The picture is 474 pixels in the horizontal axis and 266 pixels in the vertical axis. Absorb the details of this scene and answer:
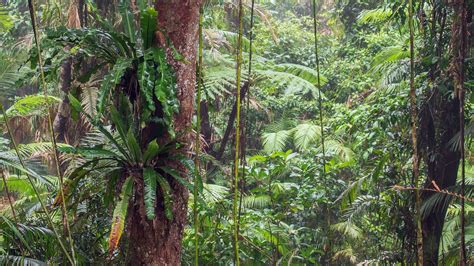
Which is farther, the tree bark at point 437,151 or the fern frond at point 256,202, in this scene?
the fern frond at point 256,202

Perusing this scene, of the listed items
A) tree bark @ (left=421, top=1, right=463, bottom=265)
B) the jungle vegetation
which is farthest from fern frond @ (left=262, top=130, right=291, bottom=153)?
tree bark @ (left=421, top=1, right=463, bottom=265)

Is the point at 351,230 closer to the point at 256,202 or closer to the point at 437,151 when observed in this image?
the point at 256,202

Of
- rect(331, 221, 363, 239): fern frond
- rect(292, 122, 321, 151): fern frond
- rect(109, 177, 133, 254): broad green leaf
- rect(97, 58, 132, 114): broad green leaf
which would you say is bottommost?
rect(331, 221, 363, 239): fern frond

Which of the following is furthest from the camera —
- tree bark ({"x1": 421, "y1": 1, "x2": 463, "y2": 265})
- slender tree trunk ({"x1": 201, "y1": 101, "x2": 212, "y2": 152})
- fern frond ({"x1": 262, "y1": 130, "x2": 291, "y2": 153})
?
fern frond ({"x1": 262, "y1": 130, "x2": 291, "y2": 153})

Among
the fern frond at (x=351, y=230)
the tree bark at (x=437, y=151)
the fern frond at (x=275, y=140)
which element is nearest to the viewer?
the tree bark at (x=437, y=151)

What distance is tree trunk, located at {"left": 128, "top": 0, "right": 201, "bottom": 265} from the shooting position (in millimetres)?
3066

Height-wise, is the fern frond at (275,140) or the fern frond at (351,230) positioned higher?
the fern frond at (275,140)

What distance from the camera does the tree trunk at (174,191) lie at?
307cm

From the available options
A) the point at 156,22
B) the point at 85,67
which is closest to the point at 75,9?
the point at 85,67

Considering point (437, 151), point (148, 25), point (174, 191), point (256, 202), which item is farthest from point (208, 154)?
point (256, 202)

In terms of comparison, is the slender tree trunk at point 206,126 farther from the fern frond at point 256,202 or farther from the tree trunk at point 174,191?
the tree trunk at point 174,191

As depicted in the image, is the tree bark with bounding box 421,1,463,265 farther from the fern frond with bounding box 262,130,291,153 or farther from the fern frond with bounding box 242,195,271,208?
the fern frond with bounding box 262,130,291,153

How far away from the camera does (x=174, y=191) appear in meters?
3.17

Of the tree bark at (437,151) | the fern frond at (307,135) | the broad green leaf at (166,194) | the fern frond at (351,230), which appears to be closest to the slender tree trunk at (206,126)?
the fern frond at (307,135)
